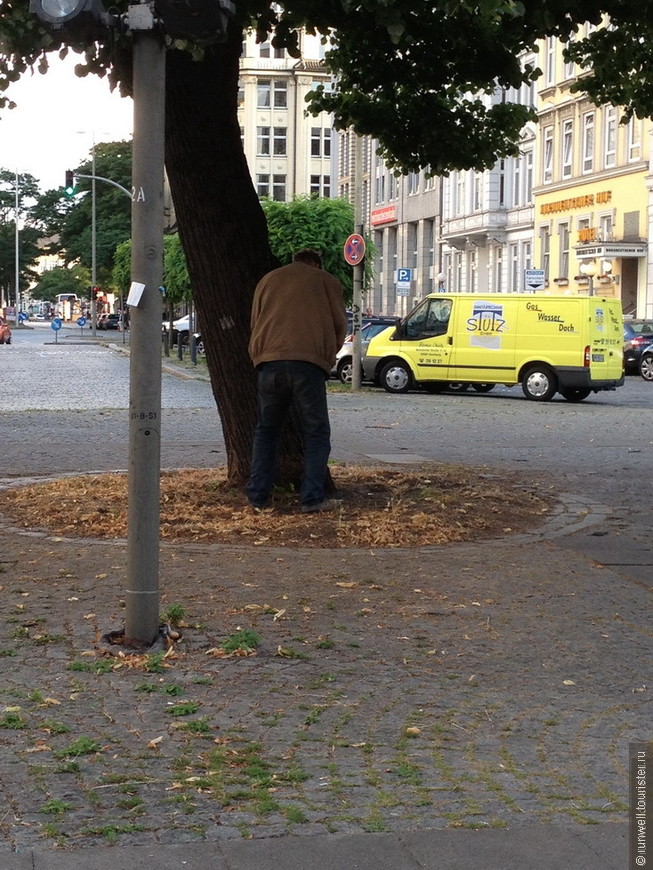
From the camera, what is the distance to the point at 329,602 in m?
7.72

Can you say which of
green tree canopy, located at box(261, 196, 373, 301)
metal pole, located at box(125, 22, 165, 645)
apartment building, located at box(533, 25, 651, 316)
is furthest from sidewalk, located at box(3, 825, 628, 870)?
apartment building, located at box(533, 25, 651, 316)

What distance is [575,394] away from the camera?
30.9 m

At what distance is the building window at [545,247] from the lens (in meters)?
65.1

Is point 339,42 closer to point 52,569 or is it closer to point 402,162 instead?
point 402,162

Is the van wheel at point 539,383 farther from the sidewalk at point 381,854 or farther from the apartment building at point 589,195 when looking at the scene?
the sidewalk at point 381,854

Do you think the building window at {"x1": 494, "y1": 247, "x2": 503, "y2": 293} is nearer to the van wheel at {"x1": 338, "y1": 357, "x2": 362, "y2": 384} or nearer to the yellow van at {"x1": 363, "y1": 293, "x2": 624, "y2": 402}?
the van wheel at {"x1": 338, "y1": 357, "x2": 362, "y2": 384}

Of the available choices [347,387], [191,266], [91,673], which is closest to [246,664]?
[91,673]

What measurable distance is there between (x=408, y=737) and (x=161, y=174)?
2.54 meters

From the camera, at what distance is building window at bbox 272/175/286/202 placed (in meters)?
105

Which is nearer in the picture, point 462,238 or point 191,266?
point 191,266

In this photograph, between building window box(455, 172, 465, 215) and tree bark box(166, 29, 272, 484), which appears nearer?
tree bark box(166, 29, 272, 484)

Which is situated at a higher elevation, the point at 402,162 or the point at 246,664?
the point at 402,162

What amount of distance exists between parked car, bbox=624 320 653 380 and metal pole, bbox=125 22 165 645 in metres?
38.0

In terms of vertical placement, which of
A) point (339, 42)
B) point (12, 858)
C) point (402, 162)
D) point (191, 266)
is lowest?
point (12, 858)
